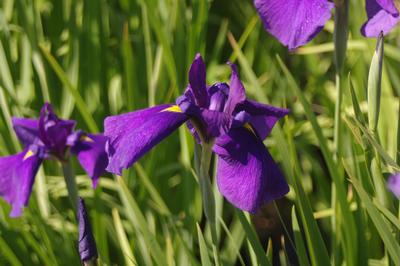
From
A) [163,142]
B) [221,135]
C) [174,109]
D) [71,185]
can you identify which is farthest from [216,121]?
[163,142]

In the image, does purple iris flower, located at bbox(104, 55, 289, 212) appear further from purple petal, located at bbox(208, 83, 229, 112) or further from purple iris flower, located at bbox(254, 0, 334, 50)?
purple iris flower, located at bbox(254, 0, 334, 50)

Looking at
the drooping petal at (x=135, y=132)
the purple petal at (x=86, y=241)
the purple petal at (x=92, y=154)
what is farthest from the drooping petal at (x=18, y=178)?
the drooping petal at (x=135, y=132)

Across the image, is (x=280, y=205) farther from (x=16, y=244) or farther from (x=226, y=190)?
(x=226, y=190)

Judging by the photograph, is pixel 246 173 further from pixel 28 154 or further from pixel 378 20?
pixel 28 154

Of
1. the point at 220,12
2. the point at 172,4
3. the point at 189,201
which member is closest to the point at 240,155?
the point at 189,201

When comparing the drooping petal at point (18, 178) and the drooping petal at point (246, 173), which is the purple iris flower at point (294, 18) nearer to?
the drooping petal at point (246, 173)

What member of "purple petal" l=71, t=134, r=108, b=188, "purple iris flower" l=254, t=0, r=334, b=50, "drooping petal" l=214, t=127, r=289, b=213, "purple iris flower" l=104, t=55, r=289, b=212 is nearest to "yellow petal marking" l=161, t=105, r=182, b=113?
"purple iris flower" l=104, t=55, r=289, b=212
